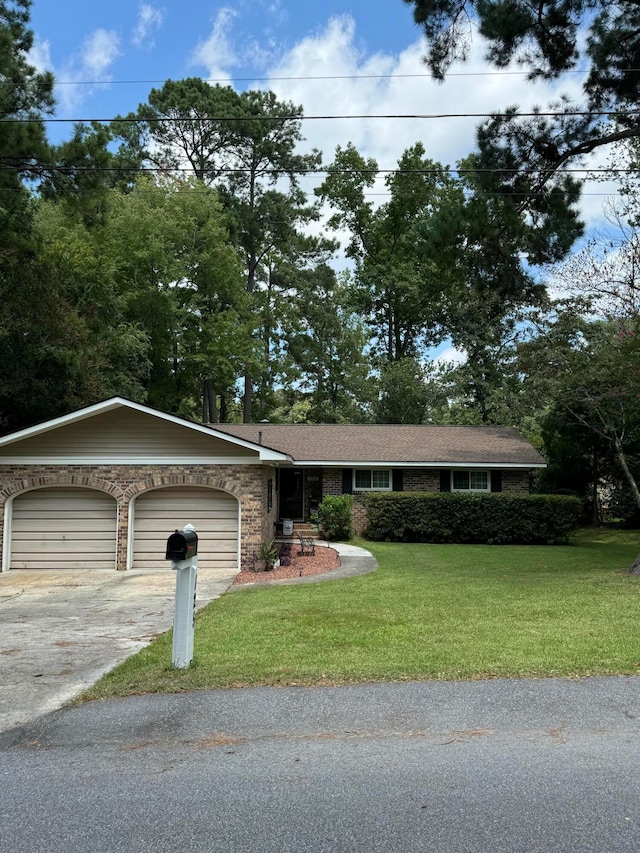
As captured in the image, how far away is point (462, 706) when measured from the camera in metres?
4.73

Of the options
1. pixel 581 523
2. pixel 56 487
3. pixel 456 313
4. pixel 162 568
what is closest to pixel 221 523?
pixel 162 568

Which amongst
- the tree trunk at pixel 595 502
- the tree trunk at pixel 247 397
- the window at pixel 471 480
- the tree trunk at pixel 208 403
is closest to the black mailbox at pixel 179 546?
the window at pixel 471 480

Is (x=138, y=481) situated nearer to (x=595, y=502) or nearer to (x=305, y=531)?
(x=305, y=531)

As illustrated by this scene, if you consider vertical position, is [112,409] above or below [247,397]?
below

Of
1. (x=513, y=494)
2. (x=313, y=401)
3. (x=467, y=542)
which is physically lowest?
(x=467, y=542)

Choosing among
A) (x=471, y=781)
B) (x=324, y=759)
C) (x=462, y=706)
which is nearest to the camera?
(x=471, y=781)

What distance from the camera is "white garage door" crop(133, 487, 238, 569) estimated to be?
13.9 meters

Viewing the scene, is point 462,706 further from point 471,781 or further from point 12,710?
point 12,710

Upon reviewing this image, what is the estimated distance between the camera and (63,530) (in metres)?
14.0

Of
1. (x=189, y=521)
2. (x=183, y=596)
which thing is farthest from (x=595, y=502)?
(x=183, y=596)

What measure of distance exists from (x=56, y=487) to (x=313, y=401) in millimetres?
26245

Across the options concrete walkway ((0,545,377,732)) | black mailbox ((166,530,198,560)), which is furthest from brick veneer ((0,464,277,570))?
black mailbox ((166,530,198,560))

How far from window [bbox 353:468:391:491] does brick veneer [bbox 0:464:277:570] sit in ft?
26.8

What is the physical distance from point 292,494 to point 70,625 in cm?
1383
